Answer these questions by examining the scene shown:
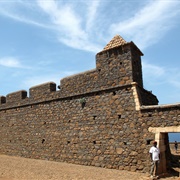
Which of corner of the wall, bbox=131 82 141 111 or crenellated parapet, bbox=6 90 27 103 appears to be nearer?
corner of the wall, bbox=131 82 141 111

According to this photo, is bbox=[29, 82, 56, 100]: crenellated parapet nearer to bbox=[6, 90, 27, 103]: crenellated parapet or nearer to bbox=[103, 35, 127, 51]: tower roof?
bbox=[6, 90, 27, 103]: crenellated parapet

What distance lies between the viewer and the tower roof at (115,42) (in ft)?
38.9

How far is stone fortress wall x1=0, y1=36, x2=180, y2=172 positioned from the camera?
10.4m

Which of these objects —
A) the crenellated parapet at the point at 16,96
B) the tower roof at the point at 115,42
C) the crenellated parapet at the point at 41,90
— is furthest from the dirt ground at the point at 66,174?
the crenellated parapet at the point at 16,96

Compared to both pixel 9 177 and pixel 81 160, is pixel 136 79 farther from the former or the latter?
pixel 9 177

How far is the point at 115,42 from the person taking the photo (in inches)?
480

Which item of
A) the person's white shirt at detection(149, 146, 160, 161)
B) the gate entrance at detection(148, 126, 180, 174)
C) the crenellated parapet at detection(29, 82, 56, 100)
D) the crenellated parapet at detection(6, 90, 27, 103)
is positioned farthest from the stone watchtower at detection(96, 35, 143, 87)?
the crenellated parapet at detection(6, 90, 27, 103)

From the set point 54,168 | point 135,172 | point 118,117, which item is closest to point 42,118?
point 54,168

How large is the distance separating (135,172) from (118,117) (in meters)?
2.41

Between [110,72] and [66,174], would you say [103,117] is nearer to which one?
[110,72]

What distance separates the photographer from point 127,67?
37.5 feet

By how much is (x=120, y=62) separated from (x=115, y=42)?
1.13m

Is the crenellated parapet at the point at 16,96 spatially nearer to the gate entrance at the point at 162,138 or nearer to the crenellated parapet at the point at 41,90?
the crenellated parapet at the point at 41,90

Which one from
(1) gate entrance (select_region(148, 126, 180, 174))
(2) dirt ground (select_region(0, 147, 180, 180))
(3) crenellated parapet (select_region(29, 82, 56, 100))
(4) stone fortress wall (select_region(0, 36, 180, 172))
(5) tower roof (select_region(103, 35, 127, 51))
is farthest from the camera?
(3) crenellated parapet (select_region(29, 82, 56, 100))
